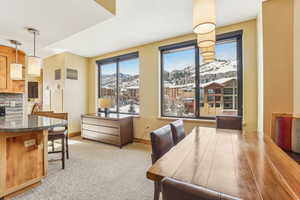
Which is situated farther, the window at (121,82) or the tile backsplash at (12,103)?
the window at (121,82)

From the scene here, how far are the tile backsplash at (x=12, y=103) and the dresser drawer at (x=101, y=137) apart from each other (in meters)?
1.69

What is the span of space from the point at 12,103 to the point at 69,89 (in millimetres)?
1798

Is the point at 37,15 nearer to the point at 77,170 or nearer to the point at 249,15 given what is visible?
the point at 77,170

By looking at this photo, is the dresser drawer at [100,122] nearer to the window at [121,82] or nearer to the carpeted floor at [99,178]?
the carpeted floor at [99,178]

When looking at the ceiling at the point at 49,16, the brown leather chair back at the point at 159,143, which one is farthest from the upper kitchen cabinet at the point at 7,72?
the brown leather chair back at the point at 159,143

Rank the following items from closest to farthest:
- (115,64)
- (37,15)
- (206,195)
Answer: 1. (206,195)
2. (37,15)
3. (115,64)

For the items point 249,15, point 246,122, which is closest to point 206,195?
point 246,122

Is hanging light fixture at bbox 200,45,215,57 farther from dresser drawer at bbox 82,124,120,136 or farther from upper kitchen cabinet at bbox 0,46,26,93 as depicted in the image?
Result: upper kitchen cabinet at bbox 0,46,26,93

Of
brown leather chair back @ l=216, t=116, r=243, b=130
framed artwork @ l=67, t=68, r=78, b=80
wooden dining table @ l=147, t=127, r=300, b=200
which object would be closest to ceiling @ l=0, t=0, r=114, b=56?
wooden dining table @ l=147, t=127, r=300, b=200

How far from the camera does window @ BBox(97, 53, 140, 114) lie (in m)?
4.41

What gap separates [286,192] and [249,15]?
299 centimetres

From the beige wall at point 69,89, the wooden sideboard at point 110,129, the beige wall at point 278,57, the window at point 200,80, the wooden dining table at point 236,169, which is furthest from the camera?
Answer: the beige wall at point 69,89

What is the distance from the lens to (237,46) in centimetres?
303

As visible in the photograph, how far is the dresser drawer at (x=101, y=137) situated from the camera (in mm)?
3721
